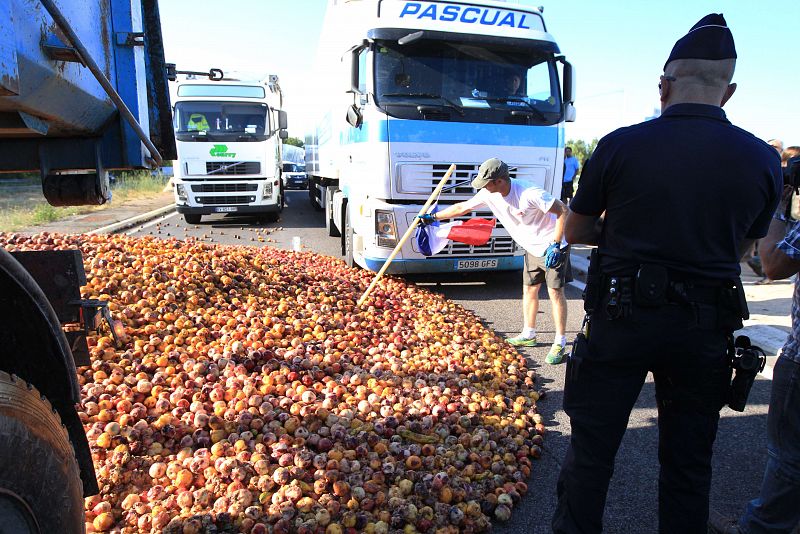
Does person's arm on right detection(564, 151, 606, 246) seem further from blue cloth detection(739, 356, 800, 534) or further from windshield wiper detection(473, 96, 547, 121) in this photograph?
windshield wiper detection(473, 96, 547, 121)

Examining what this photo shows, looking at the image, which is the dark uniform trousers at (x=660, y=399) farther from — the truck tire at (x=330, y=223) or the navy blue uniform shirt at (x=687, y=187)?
the truck tire at (x=330, y=223)

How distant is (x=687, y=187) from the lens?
210cm

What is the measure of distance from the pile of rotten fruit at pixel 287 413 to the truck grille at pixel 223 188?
8706 millimetres

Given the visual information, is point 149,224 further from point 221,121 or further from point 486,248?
point 486,248

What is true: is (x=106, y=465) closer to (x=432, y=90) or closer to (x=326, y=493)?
(x=326, y=493)

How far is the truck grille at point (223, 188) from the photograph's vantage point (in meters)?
14.2

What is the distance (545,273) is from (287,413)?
124 inches

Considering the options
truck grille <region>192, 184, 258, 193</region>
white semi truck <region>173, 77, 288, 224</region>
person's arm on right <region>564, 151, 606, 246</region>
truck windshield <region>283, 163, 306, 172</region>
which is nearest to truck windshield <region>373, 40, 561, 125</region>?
person's arm on right <region>564, 151, 606, 246</region>

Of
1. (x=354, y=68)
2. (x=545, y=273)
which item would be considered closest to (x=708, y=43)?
(x=545, y=273)

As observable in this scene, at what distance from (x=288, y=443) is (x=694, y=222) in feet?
7.90

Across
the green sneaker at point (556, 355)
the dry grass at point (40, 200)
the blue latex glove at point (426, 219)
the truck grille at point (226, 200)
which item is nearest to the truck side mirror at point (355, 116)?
the blue latex glove at point (426, 219)

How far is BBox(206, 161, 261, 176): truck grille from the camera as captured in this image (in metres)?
14.1

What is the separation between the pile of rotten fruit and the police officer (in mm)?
937

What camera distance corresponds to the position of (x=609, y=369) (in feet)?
7.55
